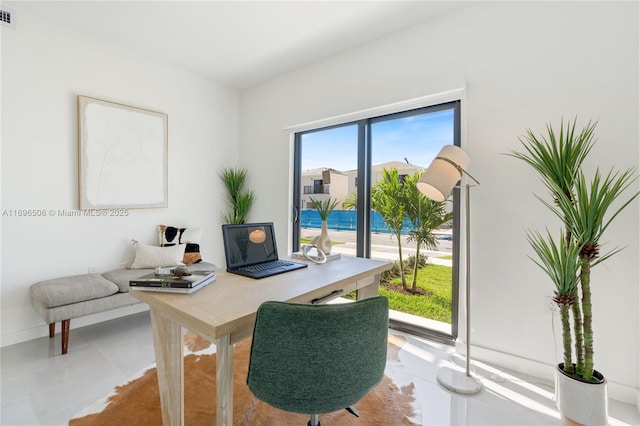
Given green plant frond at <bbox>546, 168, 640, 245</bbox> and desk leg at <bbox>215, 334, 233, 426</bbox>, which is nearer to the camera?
desk leg at <bbox>215, 334, 233, 426</bbox>

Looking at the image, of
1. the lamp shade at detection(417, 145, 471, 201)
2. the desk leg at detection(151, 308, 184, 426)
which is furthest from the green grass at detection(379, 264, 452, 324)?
the desk leg at detection(151, 308, 184, 426)

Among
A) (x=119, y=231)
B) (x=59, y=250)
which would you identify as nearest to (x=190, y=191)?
(x=119, y=231)

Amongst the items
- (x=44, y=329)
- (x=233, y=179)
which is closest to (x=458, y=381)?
(x=233, y=179)

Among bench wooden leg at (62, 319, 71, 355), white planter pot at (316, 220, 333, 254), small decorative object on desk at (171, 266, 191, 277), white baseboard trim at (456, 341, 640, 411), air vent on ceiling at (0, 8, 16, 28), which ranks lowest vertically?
white baseboard trim at (456, 341, 640, 411)

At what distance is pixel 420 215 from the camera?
9.09ft

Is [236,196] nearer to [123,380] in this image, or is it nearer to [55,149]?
[55,149]

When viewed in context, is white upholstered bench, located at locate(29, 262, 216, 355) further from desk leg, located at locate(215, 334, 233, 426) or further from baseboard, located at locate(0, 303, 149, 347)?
desk leg, located at locate(215, 334, 233, 426)

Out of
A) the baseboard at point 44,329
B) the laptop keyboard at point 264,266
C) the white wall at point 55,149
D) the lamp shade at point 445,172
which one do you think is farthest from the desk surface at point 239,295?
the baseboard at point 44,329

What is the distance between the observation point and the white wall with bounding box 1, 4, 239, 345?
2.51 m

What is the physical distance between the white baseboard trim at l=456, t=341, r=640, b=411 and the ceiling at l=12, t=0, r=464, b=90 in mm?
2716

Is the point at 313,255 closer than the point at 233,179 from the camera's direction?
Yes

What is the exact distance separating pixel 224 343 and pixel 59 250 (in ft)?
8.74

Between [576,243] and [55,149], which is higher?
[55,149]

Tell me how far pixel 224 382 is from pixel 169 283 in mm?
485
